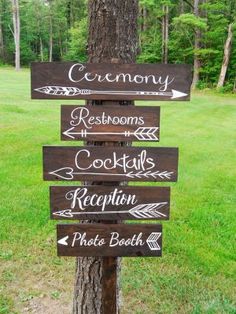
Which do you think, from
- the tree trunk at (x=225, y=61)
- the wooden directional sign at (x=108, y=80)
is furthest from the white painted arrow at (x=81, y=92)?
the tree trunk at (x=225, y=61)

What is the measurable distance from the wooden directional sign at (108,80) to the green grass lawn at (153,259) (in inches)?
70.3

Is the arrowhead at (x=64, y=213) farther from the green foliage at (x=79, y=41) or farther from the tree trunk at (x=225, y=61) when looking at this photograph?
the green foliage at (x=79, y=41)

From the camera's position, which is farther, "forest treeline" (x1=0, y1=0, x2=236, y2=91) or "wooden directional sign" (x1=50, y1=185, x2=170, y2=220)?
"forest treeline" (x1=0, y1=0, x2=236, y2=91)

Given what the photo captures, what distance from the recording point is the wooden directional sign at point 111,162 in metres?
2.34

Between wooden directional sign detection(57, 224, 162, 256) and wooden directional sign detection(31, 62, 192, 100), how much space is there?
751 mm

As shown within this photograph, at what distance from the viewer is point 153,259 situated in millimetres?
3898

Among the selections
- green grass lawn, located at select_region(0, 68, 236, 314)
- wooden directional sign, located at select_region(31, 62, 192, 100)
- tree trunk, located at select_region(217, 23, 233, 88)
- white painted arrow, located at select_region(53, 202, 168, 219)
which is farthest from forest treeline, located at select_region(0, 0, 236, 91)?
white painted arrow, located at select_region(53, 202, 168, 219)

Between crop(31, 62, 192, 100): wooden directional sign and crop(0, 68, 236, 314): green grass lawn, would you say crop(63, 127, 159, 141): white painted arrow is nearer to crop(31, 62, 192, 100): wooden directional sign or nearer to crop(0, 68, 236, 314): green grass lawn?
crop(31, 62, 192, 100): wooden directional sign

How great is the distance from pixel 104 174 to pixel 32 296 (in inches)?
61.9

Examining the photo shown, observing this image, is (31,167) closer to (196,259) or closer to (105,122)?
(196,259)

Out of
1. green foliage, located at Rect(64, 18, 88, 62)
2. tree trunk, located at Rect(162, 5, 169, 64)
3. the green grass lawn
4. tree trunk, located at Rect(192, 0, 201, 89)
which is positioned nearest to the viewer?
the green grass lawn

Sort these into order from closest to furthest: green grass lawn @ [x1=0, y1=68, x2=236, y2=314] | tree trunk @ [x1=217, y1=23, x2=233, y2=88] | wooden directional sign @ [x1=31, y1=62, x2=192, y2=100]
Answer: wooden directional sign @ [x1=31, y1=62, x2=192, y2=100] → green grass lawn @ [x1=0, y1=68, x2=236, y2=314] → tree trunk @ [x1=217, y1=23, x2=233, y2=88]

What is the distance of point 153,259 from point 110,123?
2.00 meters

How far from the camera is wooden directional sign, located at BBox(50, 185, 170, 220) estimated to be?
238cm
